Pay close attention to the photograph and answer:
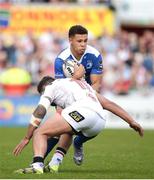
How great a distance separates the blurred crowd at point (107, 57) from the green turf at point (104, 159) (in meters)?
4.02

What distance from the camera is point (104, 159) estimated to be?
16.0 metres

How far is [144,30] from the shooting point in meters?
35.0

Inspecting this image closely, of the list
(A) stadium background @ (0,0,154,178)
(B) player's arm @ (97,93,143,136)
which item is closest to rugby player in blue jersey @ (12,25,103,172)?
(B) player's arm @ (97,93,143,136)

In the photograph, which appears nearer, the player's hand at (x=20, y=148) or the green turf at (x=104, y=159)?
the player's hand at (x=20, y=148)

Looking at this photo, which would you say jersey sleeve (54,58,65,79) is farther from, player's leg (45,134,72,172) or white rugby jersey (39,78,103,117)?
white rugby jersey (39,78,103,117)

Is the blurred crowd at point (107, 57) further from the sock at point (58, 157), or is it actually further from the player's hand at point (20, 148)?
the player's hand at point (20, 148)

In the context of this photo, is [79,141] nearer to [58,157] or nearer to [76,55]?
[58,157]

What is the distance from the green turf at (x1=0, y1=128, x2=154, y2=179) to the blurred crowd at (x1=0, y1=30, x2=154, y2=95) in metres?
4.02

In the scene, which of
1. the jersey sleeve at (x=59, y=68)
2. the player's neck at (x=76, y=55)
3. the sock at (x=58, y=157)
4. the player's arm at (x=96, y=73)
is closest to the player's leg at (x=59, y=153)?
the sock at (x=58, y=157)

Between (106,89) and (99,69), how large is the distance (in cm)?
1249

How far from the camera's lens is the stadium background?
27.1m

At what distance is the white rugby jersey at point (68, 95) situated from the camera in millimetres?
12289

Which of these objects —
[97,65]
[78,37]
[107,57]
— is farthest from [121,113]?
[107,57]

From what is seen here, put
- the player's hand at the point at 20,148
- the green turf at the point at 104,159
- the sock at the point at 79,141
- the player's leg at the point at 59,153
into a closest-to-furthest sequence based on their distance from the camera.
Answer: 1. the player's hand at the point at 20,148
2. the green turf at the point at 104,159
3. the player's leg at the point at 59,153
4. the sock at the point at 79,141
